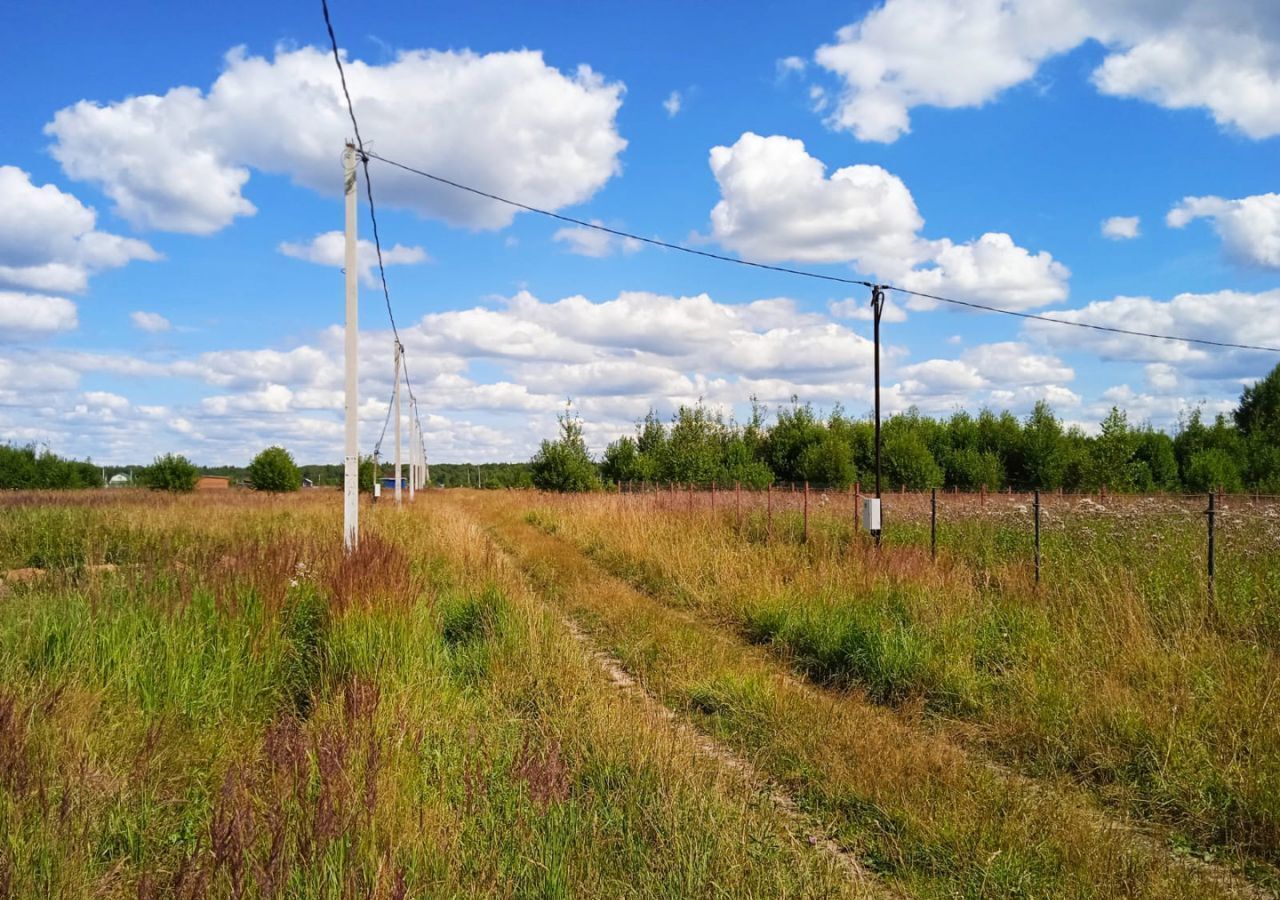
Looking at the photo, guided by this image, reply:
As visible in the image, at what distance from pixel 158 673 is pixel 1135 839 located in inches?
227

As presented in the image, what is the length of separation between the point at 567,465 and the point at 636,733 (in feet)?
116

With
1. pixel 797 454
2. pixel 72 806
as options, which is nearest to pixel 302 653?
pixel 72 806

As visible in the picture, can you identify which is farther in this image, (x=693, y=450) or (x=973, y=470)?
(x=973, y=470)

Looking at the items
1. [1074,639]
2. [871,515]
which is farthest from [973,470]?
[1074,639]

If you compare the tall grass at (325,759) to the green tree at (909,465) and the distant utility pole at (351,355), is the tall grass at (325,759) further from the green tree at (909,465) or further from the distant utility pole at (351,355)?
the green tree at (909,465)

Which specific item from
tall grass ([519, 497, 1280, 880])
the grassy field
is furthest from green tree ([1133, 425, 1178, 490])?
the grassy field

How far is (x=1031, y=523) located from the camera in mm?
13844

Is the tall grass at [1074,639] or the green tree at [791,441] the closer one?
the tall grass at [1074,639]

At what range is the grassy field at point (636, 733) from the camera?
324 centimetres

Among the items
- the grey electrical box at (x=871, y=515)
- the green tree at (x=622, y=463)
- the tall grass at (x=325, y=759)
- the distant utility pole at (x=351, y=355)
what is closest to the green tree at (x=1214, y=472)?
the green tree at (x=622, y=463)

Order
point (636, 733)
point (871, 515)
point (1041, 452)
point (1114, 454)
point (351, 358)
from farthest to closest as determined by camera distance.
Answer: point (1041, 452)
point (1114, 454)
point (871, 515)
point (351, 358)
point (636, 733)

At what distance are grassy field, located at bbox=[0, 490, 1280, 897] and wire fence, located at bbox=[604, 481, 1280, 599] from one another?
0.31m

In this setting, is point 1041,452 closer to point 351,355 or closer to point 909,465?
point 909,465

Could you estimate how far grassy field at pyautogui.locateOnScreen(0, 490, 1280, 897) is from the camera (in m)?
Result: 3.24
